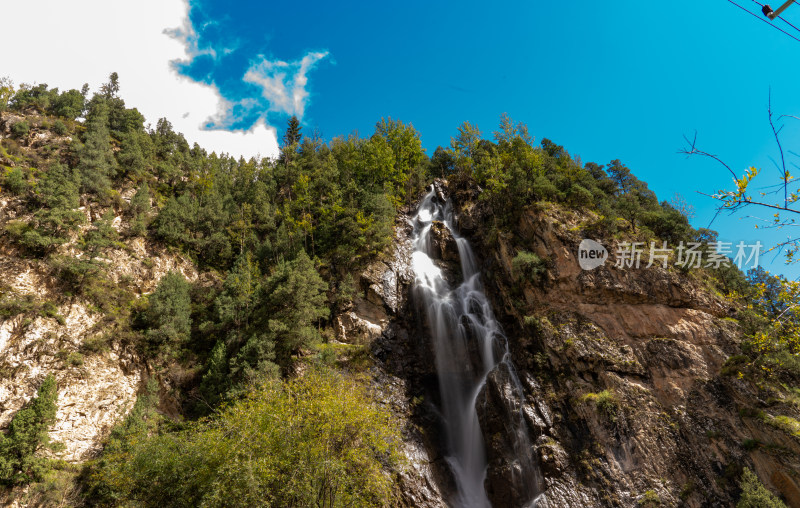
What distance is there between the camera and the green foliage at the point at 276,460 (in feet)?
34.2

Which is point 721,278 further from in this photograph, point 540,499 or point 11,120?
point 11,120

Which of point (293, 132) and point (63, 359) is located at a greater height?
point (293, 132)

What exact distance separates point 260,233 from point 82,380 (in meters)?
16.7

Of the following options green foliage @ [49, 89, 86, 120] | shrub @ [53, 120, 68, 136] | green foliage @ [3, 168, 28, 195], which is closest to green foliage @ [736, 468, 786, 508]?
green foliage @ [3, 168, 28, 195]

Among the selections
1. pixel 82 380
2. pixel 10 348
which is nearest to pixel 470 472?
pixel 82 380

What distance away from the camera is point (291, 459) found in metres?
11.0

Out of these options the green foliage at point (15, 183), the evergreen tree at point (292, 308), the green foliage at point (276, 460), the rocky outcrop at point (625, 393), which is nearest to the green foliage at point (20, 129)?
the green foliage at point (15, 183)

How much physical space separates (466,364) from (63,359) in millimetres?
22866

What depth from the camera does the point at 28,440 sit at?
54.2 feet

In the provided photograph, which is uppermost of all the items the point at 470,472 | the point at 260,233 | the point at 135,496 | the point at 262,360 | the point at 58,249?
the point at 260,233

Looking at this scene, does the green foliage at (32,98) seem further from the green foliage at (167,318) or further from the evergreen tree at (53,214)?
the green foliage at (167,318)

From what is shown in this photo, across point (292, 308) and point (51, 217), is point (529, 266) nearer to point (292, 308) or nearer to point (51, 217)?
point (292, 308)

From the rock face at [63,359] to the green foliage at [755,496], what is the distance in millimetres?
29260

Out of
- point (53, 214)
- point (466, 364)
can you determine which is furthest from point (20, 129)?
point (466, 364)
